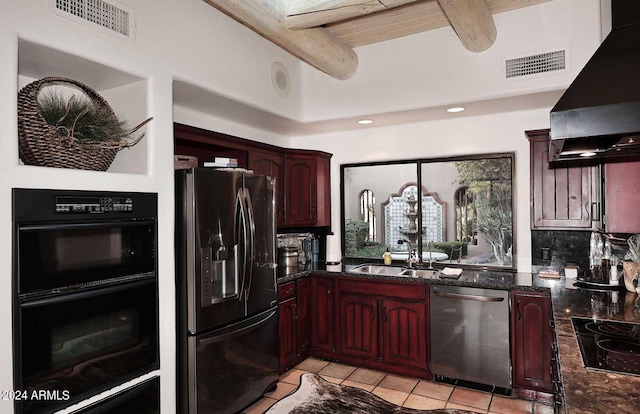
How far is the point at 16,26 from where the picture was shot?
6.06 ft

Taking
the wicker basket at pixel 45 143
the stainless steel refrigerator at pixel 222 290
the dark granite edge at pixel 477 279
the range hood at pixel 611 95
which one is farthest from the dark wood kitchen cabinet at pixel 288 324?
the range hood at pixel 611 95

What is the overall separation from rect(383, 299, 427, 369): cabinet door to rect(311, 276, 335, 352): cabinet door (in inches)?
22.7

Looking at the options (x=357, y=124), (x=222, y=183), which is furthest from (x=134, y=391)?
(x=357, y=124)

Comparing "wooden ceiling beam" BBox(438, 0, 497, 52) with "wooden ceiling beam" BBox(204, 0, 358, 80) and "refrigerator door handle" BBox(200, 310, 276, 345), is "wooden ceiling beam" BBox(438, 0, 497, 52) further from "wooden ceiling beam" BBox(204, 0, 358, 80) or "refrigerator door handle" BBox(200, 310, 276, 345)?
"refrigerator door handle" BBox(200, 310, 276, 345)

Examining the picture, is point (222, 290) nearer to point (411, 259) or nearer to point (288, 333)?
point (288, 333)

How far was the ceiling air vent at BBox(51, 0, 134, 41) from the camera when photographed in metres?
2.06

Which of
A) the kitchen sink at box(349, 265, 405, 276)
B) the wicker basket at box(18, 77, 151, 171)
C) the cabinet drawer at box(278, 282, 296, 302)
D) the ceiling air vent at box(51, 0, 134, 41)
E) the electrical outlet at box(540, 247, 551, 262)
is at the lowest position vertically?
the cabinet drawer at box(278, 282, 296, 302)

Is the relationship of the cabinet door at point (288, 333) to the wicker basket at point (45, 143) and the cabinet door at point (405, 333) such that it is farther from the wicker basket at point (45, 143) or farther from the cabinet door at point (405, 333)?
the wicker basket at point (45, 143)

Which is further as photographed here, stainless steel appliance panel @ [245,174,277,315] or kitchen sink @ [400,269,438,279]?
kitchen sink @ [400,269,438,279]

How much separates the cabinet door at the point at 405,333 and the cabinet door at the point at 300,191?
4.18ft

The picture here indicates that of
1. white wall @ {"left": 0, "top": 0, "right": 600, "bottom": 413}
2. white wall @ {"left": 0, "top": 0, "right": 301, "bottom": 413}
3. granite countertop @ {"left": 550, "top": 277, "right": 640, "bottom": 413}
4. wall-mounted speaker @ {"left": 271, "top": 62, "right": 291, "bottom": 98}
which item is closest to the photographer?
granite countertop @ {"left": 550, "top": 277, "right": 640, "bottom": 413}

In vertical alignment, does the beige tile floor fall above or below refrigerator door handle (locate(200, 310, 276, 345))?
below

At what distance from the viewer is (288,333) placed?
376cm

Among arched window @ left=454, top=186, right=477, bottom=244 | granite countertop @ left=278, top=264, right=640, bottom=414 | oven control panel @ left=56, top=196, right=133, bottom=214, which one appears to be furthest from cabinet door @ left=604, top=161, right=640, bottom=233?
oven control panel @ left=56, top=196, right=133, bottom=214
